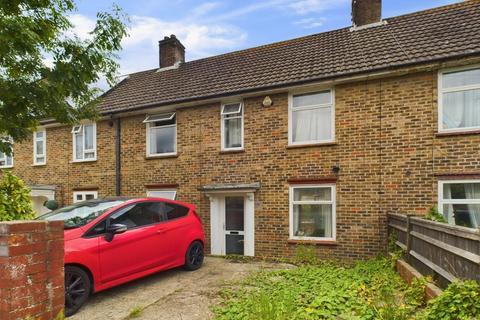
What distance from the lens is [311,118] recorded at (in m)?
8.94

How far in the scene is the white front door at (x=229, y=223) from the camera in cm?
955

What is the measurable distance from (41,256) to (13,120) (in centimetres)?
343

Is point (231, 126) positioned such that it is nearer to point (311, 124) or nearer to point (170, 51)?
point (311, 124)

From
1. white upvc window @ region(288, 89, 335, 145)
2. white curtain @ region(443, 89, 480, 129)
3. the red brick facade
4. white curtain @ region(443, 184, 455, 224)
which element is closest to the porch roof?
the red brick facade

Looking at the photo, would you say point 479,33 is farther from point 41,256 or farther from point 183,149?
point 41,256

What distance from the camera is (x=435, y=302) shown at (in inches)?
144

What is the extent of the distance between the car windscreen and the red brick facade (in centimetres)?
414

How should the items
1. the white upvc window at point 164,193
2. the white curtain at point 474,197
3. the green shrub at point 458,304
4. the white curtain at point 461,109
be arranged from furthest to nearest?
the white upvc window at point 164,193 < the white curtain at point 461,109 < the white curtain at point 474,197 < the green shrub at point 458,304

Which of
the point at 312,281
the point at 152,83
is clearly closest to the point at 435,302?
the point at 312,281

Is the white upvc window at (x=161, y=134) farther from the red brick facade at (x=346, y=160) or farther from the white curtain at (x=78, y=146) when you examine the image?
the white curtain at (x=78, y=146)

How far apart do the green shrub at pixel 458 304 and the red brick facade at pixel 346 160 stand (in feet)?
14.5

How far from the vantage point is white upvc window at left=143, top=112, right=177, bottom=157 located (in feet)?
35.5

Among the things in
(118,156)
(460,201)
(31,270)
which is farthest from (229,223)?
(31,270)

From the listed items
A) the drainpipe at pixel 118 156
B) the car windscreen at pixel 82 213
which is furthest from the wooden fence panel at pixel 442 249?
the drainpipe at pixel 118 156
